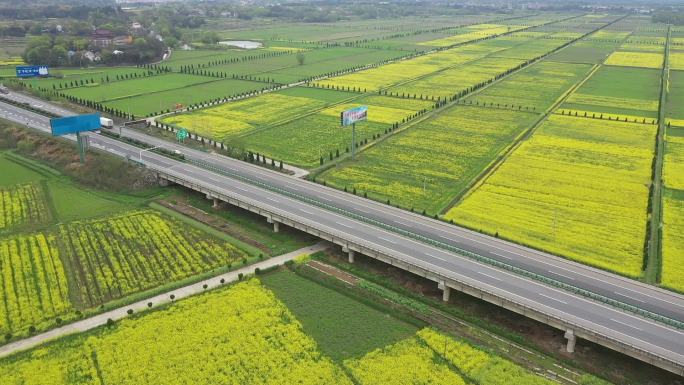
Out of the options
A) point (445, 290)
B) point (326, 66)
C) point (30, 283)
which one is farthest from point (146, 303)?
point (326, 66)

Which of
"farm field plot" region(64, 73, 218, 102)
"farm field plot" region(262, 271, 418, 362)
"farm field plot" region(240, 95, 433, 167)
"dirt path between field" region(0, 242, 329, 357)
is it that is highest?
"farm field plot" region(64, 73, 218, 102)

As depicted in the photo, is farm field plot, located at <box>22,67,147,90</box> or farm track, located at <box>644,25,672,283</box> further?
farm field plot, located at <box>22,67,147,90</box>

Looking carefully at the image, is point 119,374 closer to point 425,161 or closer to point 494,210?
point 494,210

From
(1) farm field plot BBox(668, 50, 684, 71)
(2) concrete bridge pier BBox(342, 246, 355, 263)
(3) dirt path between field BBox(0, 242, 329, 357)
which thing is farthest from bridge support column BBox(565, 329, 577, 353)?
(1) farm field plot BBox(668, 50, 684, 71)

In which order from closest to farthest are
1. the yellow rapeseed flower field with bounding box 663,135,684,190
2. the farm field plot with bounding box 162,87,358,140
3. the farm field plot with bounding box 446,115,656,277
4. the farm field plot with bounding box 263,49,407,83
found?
the farm field plot with bounding box 446,115,656,277
the yellow rapeseed flower field with bounding box 663,135,684,190
the farm field plot with bounding box 162,87,358,140
the farm field plot with bounding box 263,49,407,83

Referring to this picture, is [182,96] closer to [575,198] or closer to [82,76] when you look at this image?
[82,76]

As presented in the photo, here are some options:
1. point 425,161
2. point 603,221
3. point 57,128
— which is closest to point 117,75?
point 57,128

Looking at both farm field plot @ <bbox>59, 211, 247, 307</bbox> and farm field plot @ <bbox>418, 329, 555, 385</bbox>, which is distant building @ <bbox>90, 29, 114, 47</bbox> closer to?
farm field plot @ <bbox>59, 211, 247, 307</bbox>

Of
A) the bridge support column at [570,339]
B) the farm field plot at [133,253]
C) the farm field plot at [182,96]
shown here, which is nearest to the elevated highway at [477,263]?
the bridge support column at [570,339]

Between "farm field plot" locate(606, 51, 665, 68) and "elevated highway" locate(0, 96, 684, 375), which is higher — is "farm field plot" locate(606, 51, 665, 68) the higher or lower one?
the higher one
